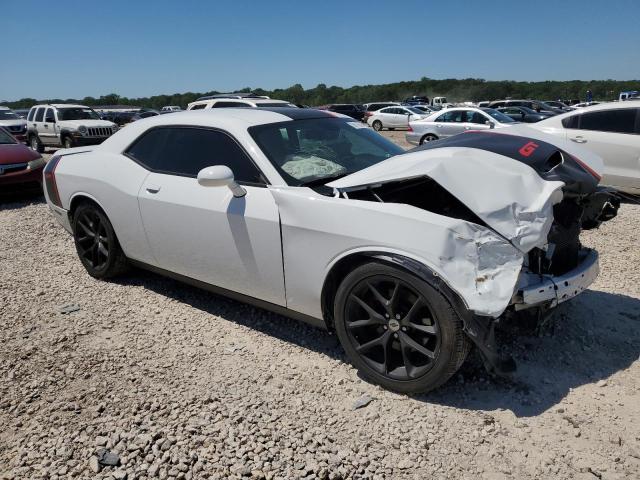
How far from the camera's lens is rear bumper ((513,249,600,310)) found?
2.52 m

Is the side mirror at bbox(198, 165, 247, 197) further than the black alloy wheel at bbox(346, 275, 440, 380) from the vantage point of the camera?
Yes

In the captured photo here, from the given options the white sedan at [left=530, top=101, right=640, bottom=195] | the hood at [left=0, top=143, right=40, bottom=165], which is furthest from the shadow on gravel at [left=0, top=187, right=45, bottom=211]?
the white sedan at [left=530, top=101, right=640, bottom=195]

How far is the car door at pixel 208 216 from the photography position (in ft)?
10.2

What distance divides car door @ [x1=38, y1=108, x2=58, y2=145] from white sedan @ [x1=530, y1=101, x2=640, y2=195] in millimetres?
16031

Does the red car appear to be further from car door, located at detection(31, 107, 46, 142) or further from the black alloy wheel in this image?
car door, located at detection(31, 107, 46, 142)

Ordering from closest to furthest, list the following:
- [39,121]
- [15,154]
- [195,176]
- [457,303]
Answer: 1. [457,303]
2. [195,176]
3. [15,154]
4. [39,121]

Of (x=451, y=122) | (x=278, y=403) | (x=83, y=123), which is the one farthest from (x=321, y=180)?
(x=83, y=123)

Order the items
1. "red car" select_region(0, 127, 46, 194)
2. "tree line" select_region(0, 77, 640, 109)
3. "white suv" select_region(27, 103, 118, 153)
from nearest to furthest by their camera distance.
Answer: "red car" select_region(0, 127, 46, 194) → "white suv" select_region(27, 103, 118, 153) → "tree line" select_region(0, 77, 640, 109)

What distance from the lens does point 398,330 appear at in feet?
8.86

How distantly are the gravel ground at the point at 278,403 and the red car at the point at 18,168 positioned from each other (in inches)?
216

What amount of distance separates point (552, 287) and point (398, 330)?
0.88 meters

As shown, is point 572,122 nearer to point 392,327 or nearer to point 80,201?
point 392,327

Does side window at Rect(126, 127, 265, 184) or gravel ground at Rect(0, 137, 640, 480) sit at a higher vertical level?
side window at Rect(126, 127, 265, 184)

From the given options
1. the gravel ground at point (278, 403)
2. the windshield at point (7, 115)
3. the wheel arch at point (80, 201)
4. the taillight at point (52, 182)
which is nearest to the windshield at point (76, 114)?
the windshield at point (7, 115)
